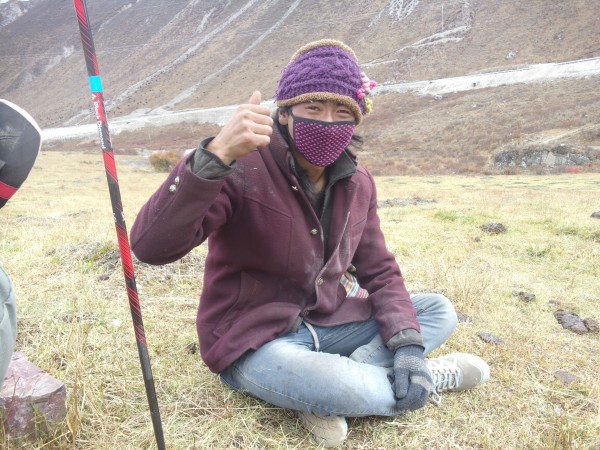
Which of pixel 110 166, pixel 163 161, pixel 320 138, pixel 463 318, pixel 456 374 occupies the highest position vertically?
pixel 110 166

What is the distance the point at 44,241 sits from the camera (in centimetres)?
475

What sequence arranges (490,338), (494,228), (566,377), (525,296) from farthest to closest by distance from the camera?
1. (494,228)
2. (525,296)
3. (490,338)
4. (566,377)

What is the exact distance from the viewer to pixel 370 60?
65625 millimetres

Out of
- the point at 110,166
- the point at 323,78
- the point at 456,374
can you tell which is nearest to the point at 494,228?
the point at 456,374

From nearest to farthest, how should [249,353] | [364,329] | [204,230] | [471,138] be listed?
[204,230] < [249,353] < [364,329] < [471,138]

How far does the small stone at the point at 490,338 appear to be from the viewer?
114 inches

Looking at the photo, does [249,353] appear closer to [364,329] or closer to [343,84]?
[364,329]

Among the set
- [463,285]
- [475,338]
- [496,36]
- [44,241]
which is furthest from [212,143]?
[496,36]

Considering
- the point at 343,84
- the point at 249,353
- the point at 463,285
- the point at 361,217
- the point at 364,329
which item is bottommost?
the point at 463,285

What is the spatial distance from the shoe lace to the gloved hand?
0.59 ft

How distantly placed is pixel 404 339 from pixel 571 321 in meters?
1.76

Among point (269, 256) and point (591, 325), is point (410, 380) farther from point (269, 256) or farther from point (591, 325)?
point (591, 325)

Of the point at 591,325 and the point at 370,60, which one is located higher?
the point at 591,325

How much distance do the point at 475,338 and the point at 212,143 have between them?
2.21 m
